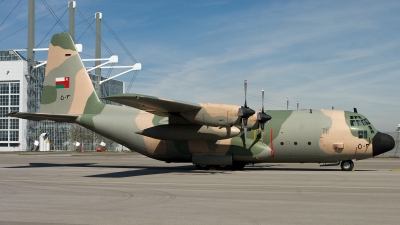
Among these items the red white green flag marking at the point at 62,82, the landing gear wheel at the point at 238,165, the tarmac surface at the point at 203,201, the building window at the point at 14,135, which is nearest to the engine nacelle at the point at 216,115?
the tarmac surface at the point at 203,201

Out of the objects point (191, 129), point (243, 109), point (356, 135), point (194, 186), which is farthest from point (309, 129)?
point (194, 186)

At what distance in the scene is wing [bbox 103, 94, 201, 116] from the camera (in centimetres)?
1920

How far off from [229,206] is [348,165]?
1454 centimetres

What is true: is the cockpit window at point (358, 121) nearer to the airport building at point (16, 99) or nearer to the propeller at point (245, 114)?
the propeller at point (245, 114)

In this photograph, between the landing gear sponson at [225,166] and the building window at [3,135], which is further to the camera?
the building window at [3,135]

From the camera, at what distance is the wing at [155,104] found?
63.0 ft

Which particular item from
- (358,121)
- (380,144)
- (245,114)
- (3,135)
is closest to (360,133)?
(358,121)

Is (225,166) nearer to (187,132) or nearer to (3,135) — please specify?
(187,132)

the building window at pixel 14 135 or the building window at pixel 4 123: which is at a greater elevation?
the building window at pixel 4 123

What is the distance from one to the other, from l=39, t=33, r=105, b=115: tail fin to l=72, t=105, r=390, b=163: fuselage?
10.2 feet

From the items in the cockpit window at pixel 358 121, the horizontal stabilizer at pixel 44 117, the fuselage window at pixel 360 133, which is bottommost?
the fuselage window at pixel 360 133

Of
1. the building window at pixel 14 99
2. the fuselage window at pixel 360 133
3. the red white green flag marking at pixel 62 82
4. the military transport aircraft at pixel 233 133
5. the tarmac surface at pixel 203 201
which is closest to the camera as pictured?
the tarmac surface at pixel 203 201

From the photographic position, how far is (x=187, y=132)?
23438 mm

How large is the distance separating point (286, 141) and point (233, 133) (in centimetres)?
320
